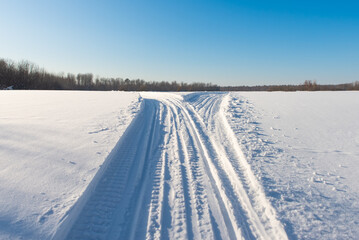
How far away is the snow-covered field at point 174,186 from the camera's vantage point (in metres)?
2.28

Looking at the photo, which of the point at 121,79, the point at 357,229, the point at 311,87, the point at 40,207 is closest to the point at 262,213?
the point at 357,229

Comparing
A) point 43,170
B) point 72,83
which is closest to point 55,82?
point 72,83

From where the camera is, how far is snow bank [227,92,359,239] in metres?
2.42

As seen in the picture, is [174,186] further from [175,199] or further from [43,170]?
[43,170]

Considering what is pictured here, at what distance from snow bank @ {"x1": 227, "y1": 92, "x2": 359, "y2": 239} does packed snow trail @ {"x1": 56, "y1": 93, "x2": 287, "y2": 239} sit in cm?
29

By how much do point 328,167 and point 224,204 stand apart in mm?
2721

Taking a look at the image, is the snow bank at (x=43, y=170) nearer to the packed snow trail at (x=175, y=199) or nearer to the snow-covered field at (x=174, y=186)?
the snow-covered field at (x=174, y=186)

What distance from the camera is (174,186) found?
3.25m

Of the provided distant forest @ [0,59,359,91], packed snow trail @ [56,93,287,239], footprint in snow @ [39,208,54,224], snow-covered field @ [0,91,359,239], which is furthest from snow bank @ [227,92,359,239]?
distant forest @ [0,59,359,91]

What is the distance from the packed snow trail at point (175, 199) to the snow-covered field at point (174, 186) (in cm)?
1

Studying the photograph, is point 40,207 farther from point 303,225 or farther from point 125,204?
point 303,225

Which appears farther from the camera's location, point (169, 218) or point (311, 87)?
point (311, 87)

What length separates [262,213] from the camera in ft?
8.59

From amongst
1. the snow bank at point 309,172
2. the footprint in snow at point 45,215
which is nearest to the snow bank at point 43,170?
the footprint in snow at point 45,215
